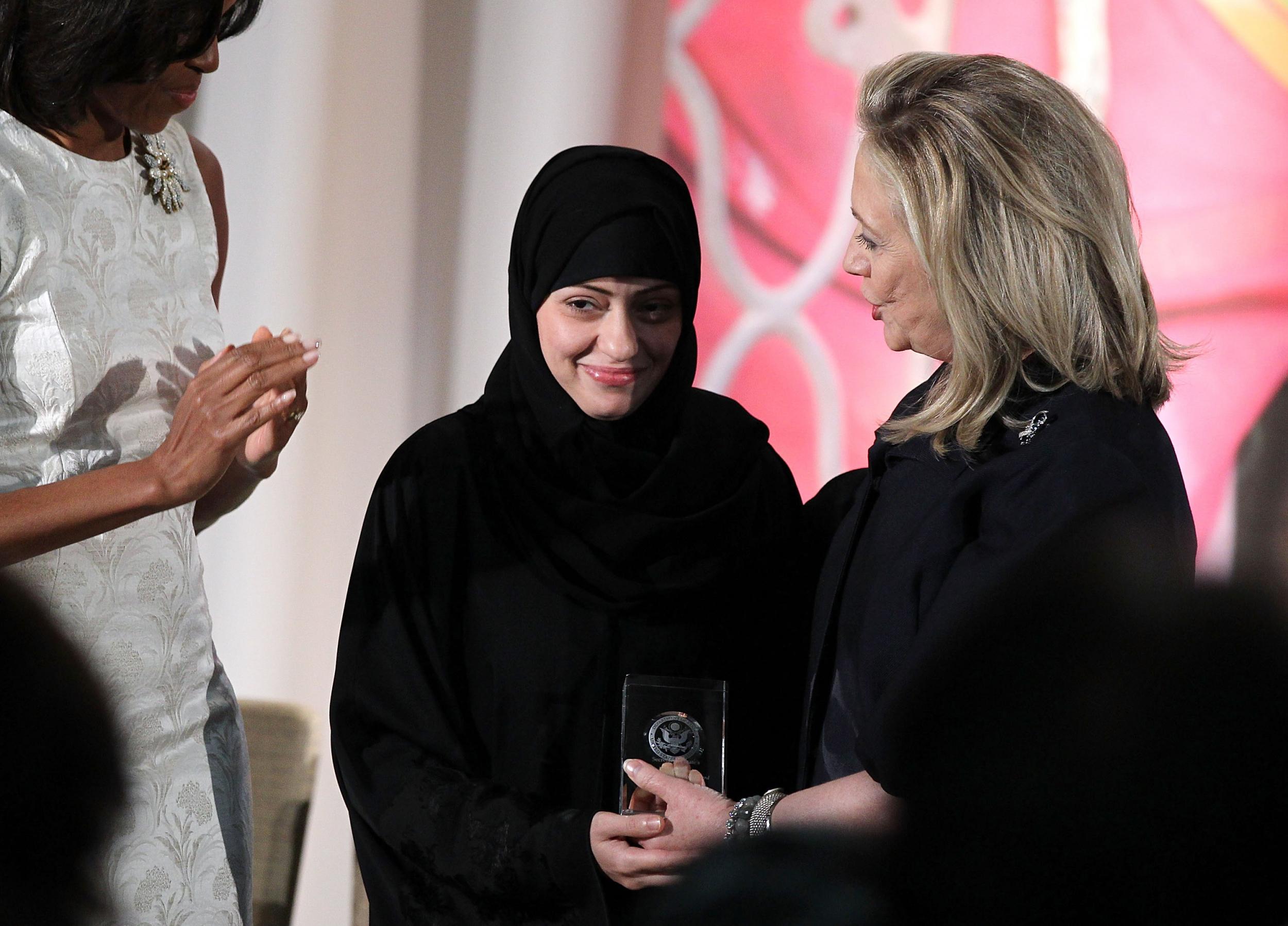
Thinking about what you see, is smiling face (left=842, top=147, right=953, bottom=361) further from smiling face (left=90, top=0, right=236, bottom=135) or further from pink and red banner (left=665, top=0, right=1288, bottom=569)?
pink and red banner (left=665, top=0, right=1288, bottom=569)

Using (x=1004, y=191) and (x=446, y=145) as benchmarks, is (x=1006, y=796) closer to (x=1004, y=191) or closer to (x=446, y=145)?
(x=1004, y=191)

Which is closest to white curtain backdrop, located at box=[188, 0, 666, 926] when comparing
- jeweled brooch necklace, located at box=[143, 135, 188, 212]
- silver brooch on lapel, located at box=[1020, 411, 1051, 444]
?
jeweled brooch necklace, located at box=[143, 135, 188, 212]

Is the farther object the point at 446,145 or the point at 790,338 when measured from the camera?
the point at 790,338

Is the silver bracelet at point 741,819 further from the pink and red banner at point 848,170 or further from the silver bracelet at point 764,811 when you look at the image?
the pink and red banner at point 848,170

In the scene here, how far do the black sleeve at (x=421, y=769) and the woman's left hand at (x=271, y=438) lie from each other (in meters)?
0.15

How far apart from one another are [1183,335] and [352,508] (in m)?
2.14

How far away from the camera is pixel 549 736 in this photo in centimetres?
169

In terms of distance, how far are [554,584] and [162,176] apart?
30.4 inches

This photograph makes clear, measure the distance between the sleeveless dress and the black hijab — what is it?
0.43 metres

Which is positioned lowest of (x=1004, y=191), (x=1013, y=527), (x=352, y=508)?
(x=352, y=508)

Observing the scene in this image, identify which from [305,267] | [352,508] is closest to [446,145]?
[305,267]

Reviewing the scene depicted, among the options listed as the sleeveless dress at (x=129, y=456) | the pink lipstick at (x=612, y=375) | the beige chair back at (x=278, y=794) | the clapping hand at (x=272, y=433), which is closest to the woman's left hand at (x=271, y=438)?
the clapping hand at (x=272, y=433)

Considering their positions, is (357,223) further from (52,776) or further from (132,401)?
(52,776)

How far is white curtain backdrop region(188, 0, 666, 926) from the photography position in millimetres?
2920
